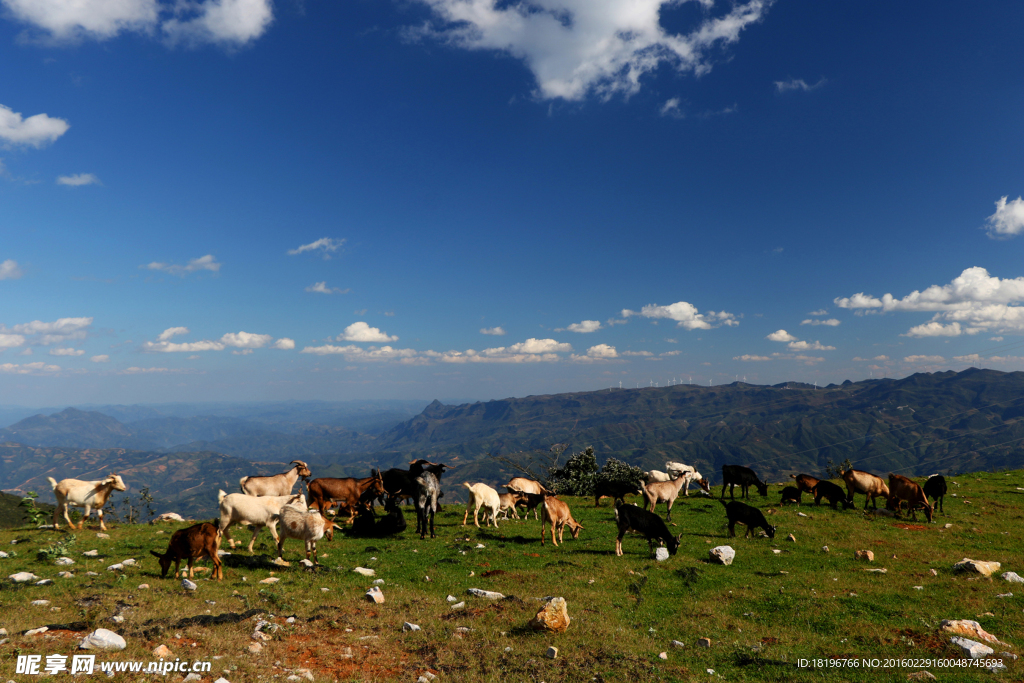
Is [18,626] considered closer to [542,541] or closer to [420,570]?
[420,570]

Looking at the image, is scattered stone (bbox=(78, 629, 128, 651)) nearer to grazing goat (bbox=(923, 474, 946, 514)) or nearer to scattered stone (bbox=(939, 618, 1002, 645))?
scattered stone (bbox=(939, 618, 1002, 645))

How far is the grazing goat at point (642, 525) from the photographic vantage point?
52.9 feet

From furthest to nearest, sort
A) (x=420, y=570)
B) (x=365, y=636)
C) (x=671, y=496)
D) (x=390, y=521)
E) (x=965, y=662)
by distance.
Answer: (x=671, y=496) → (x=390, y=521) → (x=420, y=570) → (x=365, y=636) → (x=965, y=662)

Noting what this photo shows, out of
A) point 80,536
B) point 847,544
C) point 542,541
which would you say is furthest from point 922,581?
point 80,536

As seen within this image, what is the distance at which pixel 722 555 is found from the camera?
1544 cm

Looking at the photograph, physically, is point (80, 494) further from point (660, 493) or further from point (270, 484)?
point (660, 493)

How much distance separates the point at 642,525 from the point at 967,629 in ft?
27.2

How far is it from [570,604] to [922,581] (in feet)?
35.6

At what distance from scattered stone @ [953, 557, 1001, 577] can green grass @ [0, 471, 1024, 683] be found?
359 mm

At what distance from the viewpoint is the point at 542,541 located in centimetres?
1775

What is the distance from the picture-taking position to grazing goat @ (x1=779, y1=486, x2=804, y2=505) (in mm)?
26194

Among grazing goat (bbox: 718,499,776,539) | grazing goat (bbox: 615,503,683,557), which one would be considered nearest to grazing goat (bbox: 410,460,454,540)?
grazing goat (bbox: 615,503,683,557)

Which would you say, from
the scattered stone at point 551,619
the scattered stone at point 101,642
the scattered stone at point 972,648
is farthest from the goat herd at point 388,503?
the scattered stone at point 972,648

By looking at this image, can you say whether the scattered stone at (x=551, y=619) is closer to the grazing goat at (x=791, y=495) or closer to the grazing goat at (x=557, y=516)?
the grazing goat at (x=557, y=516)
